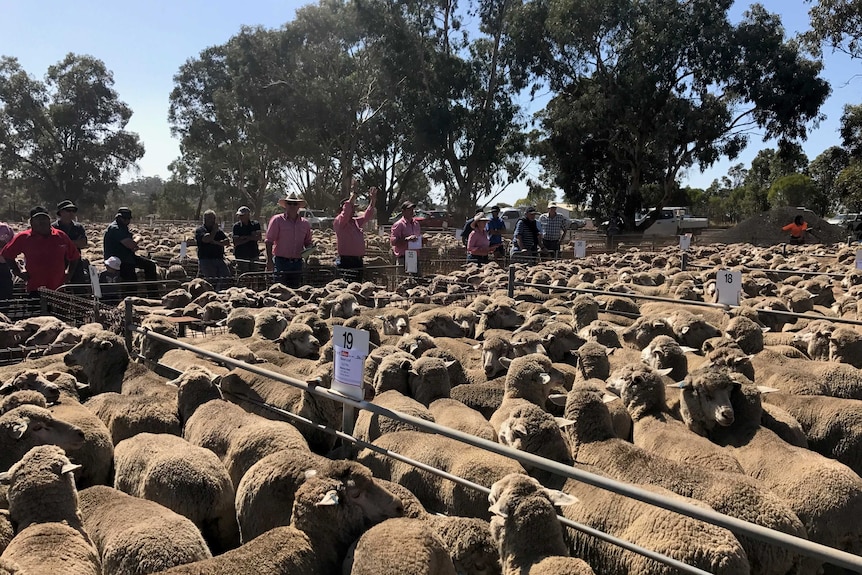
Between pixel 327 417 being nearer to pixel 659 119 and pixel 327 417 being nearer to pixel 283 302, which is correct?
pixel 283 302

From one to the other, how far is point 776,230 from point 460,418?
27.1 meters

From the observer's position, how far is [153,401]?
466 centimetres

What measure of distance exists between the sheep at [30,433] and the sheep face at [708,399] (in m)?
3.82

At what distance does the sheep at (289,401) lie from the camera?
4.41 metres

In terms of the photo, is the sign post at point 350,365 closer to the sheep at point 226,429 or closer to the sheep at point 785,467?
the sheep at point 226,429

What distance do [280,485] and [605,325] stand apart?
448cm

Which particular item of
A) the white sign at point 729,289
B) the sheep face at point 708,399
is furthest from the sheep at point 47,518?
the white sign at point 729,289

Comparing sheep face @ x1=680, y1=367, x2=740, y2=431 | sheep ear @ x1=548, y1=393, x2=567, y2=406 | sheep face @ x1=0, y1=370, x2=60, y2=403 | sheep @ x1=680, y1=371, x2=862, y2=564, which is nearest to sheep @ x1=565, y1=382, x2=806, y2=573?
sheep @ x1=680, y1=371, x2=862, y2=564

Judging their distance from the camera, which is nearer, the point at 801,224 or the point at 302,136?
the point at 801,224

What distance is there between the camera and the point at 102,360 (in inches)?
217

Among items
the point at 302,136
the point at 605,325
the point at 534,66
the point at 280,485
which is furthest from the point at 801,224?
the point at 302,136

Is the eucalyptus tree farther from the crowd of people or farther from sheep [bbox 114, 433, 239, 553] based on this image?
sheep [bbox 114, 433, 239, 553]

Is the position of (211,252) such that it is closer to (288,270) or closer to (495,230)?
(288,270)

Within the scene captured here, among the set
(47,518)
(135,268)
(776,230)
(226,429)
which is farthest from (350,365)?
(776,230)
